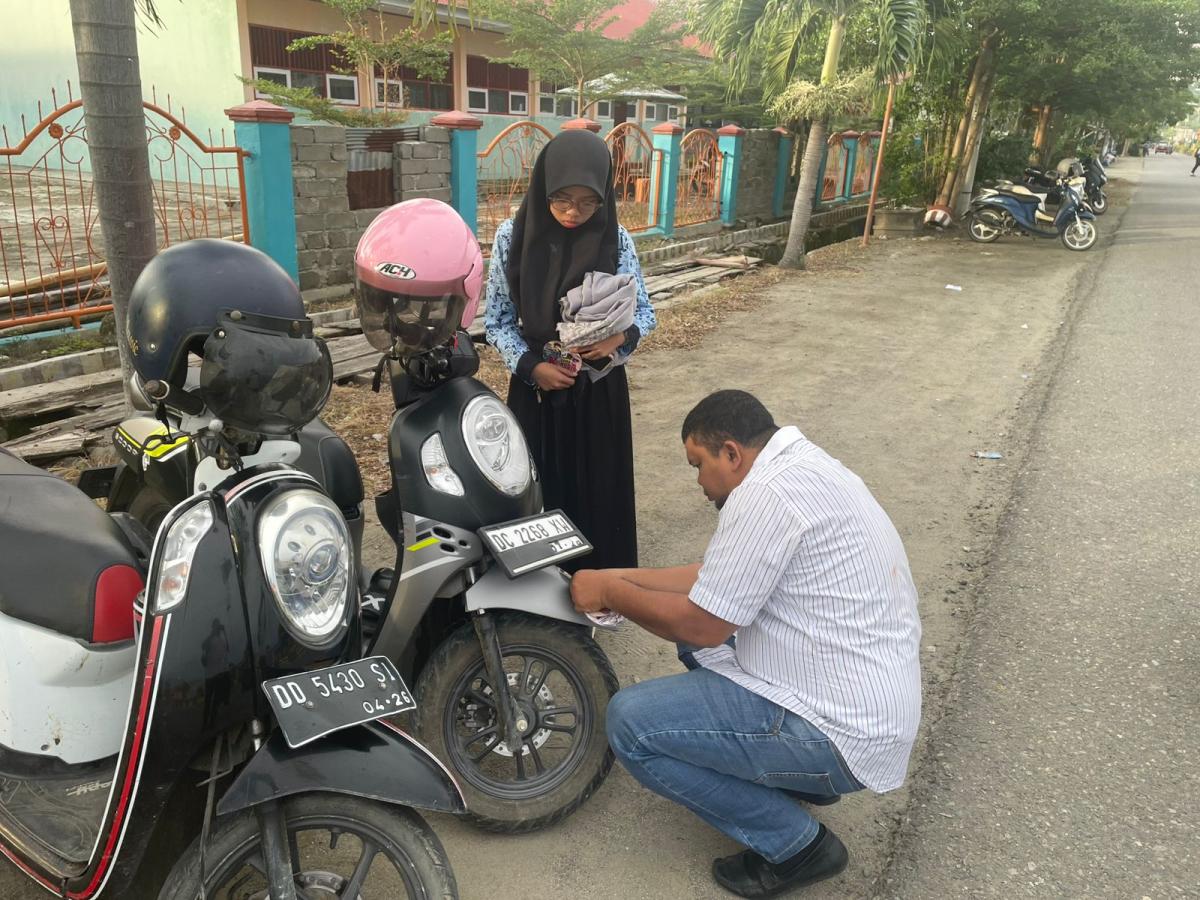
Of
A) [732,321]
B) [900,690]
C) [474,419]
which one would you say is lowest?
[732,321]

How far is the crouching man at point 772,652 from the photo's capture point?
1930 millimetres

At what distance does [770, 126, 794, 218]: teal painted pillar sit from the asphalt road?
10752 millimetres

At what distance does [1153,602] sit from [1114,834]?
4.90 feet

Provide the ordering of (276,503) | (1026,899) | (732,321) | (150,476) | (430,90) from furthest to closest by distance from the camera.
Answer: (430,90) → (732,321) → (150,476) → (1026,899) → (276,503)

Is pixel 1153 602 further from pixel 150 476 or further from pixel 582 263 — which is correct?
pixel 150 476

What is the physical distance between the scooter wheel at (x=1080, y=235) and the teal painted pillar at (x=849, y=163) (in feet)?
18.4

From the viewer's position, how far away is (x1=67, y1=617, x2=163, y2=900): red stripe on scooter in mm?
1537

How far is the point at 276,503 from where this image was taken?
164 centimetres

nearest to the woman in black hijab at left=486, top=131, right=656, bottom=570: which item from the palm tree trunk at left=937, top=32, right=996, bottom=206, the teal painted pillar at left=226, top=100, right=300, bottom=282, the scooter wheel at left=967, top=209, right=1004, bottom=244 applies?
the teal painted pillar at left=226, top=100, right=300, bottom=282

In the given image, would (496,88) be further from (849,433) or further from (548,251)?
(548,251)

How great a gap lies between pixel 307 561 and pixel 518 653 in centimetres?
70

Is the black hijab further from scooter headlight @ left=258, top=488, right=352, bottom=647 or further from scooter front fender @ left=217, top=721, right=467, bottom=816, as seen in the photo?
scooter front fender @ left=217, top=721, right=467, bottom=816

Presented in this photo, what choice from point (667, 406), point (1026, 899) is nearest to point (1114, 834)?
point (1026, 899)

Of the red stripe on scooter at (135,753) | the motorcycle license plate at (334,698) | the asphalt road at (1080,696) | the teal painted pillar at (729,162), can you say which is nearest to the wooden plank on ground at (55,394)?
the red stripe on scooter at (135,753)
